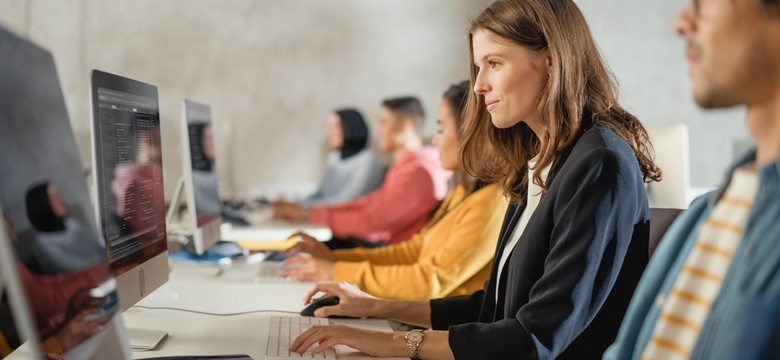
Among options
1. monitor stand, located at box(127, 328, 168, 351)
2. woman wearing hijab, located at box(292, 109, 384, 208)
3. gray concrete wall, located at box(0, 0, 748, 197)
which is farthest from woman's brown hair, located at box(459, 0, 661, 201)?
gray concrete wall, located at box(0, 0, 748, 197)

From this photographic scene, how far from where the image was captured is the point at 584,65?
1427 mm

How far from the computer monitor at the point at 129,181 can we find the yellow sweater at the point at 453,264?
2.30 feet

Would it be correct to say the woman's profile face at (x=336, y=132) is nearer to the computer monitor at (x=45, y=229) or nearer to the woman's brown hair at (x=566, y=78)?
the woman's brown hair at (x=566, y=78)

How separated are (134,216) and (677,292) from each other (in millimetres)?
1039

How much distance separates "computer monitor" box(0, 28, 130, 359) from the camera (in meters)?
0.79

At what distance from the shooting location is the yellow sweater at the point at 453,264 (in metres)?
2.07

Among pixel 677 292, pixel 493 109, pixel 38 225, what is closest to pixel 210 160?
pixel 493 109

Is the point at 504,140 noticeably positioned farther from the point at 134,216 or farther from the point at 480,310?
the point at 134,216

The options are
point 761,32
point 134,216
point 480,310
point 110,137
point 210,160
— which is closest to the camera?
point 761,32

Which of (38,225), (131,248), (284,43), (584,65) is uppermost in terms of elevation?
(284,43)

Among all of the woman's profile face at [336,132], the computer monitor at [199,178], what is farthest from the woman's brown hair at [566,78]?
the woman's profile face at [336,132]

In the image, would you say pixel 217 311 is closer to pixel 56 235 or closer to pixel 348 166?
pixel 56 235

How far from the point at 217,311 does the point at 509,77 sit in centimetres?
91

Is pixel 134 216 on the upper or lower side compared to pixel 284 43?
lower
